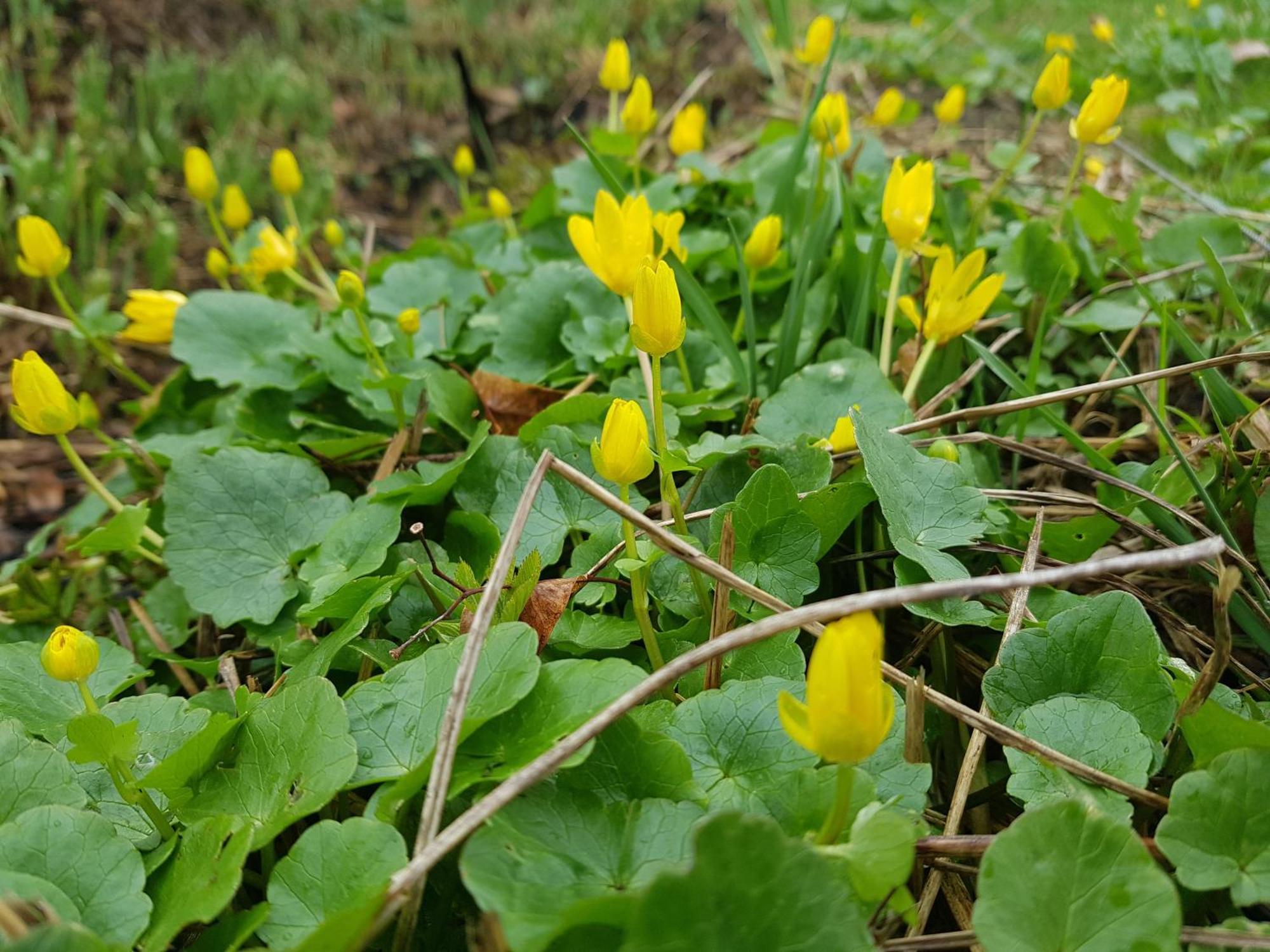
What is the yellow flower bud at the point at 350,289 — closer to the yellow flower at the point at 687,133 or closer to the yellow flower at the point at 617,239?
the yellow flower at the point at 617,239

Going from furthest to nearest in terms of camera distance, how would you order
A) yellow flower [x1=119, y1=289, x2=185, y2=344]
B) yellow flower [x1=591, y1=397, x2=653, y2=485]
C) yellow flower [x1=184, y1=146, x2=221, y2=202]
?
1. yellow flower [x1=184, y1=146, x2=221, y2=202]
2. yellow flower [x1=119, y1=289, x2=185, y2=344]
3. yellow flower [x1=591, y1=397, x2=653, y2=485]

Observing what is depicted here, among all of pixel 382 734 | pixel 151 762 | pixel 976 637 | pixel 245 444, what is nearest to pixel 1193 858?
pixel 976 637

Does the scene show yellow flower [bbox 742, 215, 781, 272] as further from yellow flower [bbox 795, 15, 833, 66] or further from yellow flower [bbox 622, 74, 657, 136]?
yellow flower [bbox 795, 15, 833, 66]

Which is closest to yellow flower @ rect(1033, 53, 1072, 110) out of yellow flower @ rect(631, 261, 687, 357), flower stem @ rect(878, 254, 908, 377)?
flower stem @ rect(878, 254, 908, 377)

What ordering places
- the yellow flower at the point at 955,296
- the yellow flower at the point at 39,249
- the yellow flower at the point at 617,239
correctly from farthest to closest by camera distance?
the yellow flower at the point at 39,249, the yellow flower at the point at 955,296, the yellow flower at the point at 617,239

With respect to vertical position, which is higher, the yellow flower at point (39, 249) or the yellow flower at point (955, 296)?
the yellow flower at point (955, 296)

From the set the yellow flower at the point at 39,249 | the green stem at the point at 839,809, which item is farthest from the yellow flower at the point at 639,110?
the green stem at the point at 839,809

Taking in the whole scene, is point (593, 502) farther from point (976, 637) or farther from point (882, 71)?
point (882, 71)
